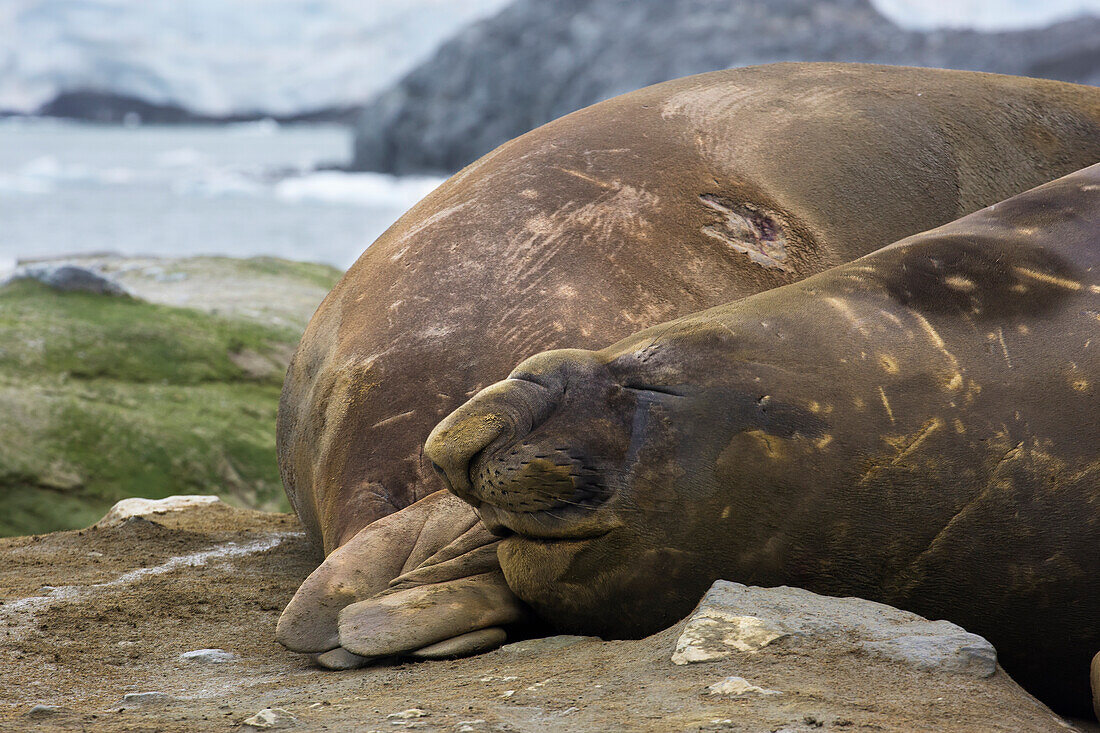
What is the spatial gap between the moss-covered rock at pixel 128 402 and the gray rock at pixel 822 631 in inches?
169

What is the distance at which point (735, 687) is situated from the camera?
76.6 inches

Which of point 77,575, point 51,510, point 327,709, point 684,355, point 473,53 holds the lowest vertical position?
point 51,510

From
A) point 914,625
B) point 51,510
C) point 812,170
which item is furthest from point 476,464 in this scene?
point 51,510

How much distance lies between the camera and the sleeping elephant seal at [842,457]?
88.8 inches

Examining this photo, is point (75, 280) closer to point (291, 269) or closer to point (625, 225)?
point (291, 269)

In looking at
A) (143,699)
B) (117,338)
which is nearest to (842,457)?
(143,699)

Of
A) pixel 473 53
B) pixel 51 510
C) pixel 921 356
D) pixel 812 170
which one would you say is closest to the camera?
pixel 921 356

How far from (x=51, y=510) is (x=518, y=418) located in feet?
13.3

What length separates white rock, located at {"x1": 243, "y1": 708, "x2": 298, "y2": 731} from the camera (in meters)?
1.95

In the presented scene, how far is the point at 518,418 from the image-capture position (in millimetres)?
2365

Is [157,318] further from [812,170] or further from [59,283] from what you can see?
[812,170]

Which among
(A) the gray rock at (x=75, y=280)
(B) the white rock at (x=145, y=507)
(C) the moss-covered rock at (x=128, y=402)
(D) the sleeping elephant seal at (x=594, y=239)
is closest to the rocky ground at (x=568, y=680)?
(D) the sleeping elephant seal at (x=594, y=239)

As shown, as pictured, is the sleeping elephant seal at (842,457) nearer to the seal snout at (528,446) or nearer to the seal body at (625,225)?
the seal snout at (528,446)

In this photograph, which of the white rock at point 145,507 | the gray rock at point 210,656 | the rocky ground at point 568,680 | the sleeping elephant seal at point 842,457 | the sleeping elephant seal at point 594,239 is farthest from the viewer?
the white rock at point 145,507
